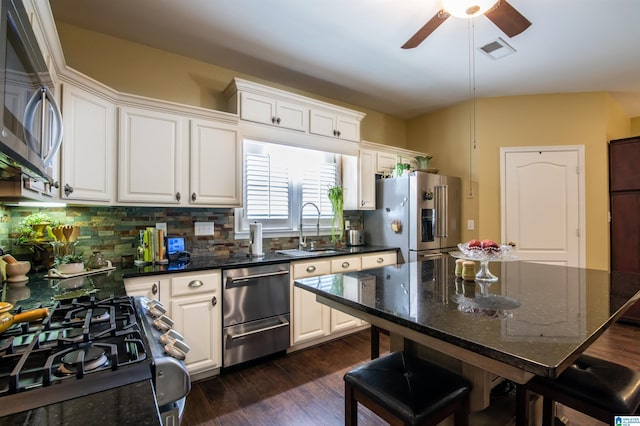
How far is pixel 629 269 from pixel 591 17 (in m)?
2.97

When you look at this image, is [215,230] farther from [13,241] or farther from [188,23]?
[188,23]

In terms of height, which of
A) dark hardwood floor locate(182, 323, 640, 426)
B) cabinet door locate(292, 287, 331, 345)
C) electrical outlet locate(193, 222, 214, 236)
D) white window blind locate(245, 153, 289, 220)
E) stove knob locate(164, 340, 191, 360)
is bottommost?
dark hardwood floor locate(182, 323, 640, 426)

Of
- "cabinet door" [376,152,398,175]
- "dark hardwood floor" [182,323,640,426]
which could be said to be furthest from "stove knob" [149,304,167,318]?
"cabinet door" [376,152,398,175]

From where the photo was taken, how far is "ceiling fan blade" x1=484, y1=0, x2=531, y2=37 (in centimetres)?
178

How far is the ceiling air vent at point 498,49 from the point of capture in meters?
2.71

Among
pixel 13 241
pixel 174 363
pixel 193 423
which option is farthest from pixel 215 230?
pixel 174 363

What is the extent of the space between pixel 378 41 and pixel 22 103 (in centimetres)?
253

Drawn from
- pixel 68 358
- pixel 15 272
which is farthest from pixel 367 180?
pixel 68 358

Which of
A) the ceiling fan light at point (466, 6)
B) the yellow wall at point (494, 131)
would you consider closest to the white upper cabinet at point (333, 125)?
the yellow wall at point (494, 131)

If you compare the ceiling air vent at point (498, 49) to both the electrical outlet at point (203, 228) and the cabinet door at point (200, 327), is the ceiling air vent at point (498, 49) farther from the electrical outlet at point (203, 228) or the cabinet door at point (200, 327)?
the cabinet door at point (200, 327)

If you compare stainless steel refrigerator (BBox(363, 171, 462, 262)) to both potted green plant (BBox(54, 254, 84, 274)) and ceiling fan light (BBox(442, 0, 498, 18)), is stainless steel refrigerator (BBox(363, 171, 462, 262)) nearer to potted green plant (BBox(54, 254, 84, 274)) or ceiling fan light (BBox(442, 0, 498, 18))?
ceiling fan light (BBox(442, 0, 498, 18))

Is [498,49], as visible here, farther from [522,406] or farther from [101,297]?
[101,297]

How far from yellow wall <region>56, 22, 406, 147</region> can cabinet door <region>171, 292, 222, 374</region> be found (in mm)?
1844

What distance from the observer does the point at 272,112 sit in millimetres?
2969
